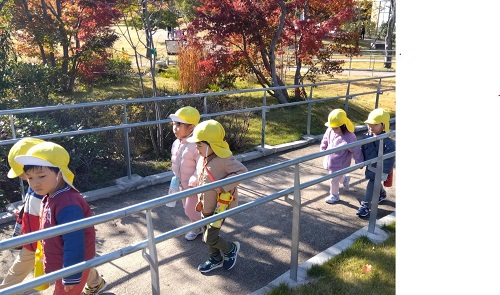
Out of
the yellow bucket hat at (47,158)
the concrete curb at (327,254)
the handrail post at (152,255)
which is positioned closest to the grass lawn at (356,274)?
the concrete curb at (327,254)

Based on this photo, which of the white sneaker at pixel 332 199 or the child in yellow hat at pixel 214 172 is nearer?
the child in yellow hat at pixel 214 172

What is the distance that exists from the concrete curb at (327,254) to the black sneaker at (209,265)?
0.51 m

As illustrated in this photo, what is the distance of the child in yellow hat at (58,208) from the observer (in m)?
2.54

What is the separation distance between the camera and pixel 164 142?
6871 millimetres

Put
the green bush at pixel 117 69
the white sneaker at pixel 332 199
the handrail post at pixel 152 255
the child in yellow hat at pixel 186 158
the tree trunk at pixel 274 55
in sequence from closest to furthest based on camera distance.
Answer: the handrail post at pixel 152 255
the child in yellow hat at pixel 186 158
the white sneaker at pixel 332 199
the tree trunk at pixel 274 55
the green bush at pixel 117 69

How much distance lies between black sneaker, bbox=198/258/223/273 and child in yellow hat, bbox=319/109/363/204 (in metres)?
1.84

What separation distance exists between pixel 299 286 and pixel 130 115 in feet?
15.6

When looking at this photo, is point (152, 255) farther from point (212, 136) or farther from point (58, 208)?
point (212, 136)

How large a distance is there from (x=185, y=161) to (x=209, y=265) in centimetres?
99

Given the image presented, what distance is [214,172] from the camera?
3617mm

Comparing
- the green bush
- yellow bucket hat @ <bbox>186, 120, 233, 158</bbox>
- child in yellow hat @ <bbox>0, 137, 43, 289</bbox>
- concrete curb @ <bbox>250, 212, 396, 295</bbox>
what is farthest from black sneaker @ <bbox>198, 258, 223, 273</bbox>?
the green bush

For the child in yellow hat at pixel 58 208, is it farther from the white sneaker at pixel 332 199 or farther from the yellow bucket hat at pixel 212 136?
the white sneaker at pixel 332 199

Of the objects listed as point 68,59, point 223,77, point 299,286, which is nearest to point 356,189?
point 299,286

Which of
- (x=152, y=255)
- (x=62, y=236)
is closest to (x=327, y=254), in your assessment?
(x=152, y=255)
